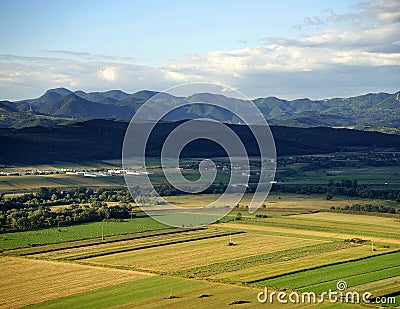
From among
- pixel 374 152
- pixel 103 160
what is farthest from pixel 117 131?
pixel 374 152

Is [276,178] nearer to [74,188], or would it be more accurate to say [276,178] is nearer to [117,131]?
[74,188]

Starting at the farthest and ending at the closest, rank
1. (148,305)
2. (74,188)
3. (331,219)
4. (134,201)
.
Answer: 1. (74,188)
2. (134,201)
3. (331,219)
4. (148,305)

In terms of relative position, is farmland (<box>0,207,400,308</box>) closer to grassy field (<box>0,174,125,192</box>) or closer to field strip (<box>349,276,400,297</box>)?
field strip (<box>349,276,400,297</box>)

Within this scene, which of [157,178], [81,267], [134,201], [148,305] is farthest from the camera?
[157,178]

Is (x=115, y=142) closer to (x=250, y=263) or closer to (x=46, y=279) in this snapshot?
(x=250, y=263)

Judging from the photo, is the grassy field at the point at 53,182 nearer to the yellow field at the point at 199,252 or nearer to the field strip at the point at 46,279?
the yellow field at the point at 199,252

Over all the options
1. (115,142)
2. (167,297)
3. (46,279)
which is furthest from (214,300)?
(115,142)

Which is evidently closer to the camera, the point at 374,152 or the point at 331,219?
the point at 331,219
